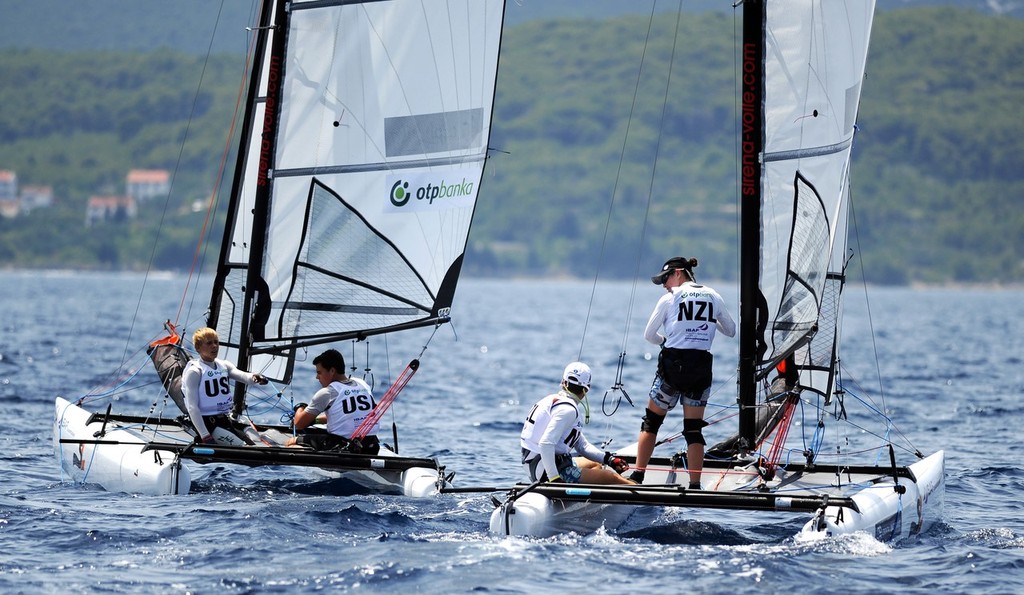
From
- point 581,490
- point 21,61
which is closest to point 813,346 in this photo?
point 581,490

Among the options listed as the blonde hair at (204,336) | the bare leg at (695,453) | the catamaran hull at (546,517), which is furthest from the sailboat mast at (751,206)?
the blonde hair at (204,336)

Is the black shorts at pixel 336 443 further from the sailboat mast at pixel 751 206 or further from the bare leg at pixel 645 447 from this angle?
the sailboat mast at pixel 751 206

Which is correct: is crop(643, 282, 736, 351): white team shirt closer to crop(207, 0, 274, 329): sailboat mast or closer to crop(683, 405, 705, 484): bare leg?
crop(683, 405, 705, 484): bare leg

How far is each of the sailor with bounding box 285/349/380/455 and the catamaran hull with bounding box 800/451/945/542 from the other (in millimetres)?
4024

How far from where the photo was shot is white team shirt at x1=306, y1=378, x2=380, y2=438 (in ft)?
38.0

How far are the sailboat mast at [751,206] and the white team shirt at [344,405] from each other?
3.22 meters

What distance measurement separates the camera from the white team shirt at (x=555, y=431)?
32.8ft

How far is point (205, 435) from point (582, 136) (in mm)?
174789

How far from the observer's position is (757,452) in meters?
12.0

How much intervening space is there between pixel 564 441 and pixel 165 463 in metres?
3.57

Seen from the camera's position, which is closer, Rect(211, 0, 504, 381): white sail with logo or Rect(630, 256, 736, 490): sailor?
Rect(630, 256, 736, 490): sailor

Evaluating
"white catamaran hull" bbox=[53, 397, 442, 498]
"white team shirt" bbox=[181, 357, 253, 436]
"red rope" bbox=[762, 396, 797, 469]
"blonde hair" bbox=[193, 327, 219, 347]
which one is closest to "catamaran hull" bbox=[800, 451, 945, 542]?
"red rope" bbox=[762, 396, 797, 469]

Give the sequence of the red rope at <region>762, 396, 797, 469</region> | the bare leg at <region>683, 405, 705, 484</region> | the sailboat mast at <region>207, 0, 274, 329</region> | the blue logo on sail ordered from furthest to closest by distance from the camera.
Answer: the blue logo on sail
the sailboat mast at <region>207, 0, 274, 329</region>
the red rope at <region>762, 396, 797, 469</region>
the bare leg at <region>683, 405, 705, 484</region>

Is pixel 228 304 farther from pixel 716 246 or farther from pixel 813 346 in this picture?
pixel 716 246
